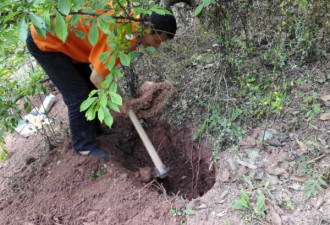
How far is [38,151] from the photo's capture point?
3.30 m

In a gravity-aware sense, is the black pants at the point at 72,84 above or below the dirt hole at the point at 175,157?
above

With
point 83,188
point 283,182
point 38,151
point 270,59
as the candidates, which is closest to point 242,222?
point 283,182

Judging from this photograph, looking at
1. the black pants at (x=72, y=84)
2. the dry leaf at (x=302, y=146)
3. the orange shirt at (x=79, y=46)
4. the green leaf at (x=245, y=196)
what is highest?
the orange shirt at (x=79, y=46)

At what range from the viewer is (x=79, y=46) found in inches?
98.0

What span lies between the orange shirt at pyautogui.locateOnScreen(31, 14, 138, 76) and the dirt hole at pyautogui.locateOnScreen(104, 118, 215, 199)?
1051 millimetres

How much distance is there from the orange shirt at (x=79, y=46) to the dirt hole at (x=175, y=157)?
1051 millimetres

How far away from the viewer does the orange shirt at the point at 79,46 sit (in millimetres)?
2203

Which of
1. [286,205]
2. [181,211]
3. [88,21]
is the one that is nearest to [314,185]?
[286,205]

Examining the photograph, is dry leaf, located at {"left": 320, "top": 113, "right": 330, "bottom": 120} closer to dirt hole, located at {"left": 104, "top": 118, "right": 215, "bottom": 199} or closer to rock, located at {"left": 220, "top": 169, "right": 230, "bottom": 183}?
rock, located at {"left": 220, "top": 169, "right": 230, "bottom": 183}

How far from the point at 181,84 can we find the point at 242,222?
1.72m

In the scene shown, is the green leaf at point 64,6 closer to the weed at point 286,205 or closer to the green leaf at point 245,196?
the green leaf at point 245,196

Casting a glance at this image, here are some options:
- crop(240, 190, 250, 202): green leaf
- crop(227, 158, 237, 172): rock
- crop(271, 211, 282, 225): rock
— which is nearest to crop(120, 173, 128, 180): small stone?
crop(227, 158, 237, 172): rock

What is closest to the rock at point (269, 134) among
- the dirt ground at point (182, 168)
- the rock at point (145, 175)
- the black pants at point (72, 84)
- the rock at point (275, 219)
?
the dirt ground at point (182, 168)

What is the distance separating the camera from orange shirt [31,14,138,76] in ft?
7.23
